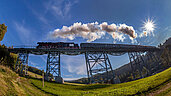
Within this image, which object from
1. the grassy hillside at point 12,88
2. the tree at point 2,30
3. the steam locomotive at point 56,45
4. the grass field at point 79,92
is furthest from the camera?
the tree at point 2,30

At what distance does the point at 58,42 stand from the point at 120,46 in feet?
74.7

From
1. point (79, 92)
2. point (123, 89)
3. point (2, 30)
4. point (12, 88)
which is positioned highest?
point (2, 30)

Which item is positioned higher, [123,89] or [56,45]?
[56,45]

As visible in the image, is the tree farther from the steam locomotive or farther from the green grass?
the green grass

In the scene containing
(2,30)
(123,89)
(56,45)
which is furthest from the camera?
(2,30)

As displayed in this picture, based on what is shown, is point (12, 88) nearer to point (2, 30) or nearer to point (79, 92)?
point (79, 92)

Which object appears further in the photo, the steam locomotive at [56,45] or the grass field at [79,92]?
the steam locomotive at [56,45]

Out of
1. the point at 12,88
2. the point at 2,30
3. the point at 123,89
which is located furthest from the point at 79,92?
the point at 2,30

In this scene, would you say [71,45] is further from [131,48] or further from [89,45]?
[131,48]

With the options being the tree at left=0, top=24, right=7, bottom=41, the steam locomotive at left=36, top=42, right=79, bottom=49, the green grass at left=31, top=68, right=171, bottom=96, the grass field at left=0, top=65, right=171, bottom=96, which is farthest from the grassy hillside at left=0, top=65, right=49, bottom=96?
the tree at left=0, top=24, right=7, bottom=41

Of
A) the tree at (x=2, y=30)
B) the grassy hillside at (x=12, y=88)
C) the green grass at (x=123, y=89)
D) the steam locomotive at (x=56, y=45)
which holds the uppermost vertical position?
the tree at (x=2, y=30)

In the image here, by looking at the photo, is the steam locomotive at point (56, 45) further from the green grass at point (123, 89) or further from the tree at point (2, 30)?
the tree at point (2, 30)

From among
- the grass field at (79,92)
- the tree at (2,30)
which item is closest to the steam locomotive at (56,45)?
the grass field at (79,92)

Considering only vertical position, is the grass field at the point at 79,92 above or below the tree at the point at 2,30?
below
